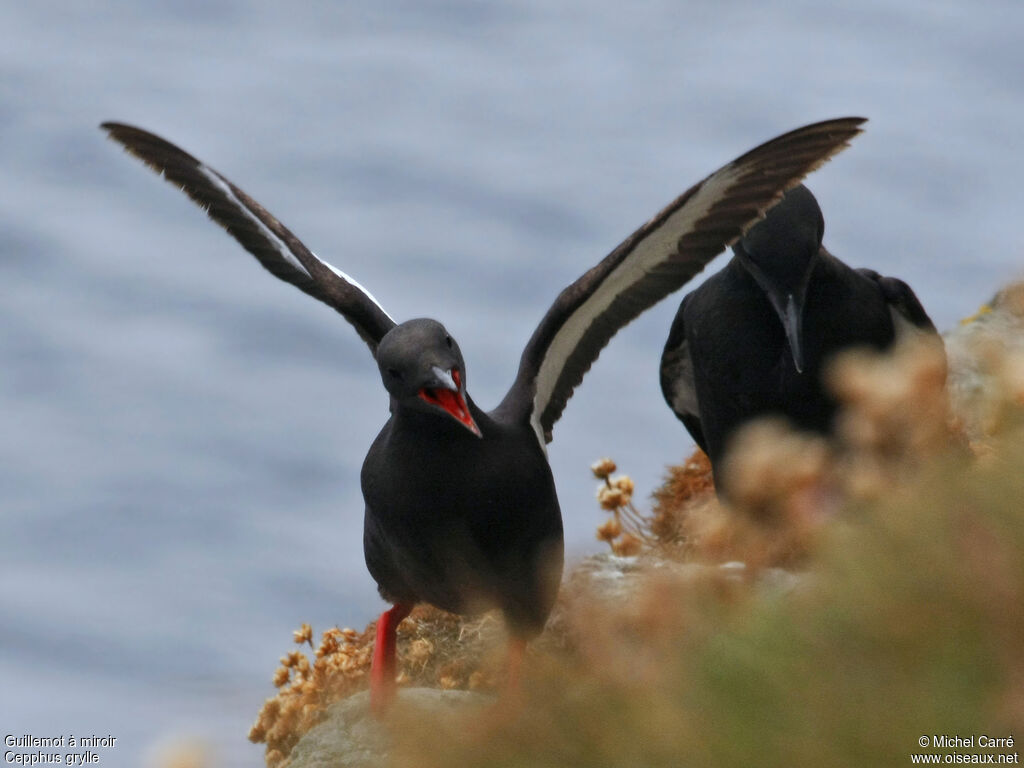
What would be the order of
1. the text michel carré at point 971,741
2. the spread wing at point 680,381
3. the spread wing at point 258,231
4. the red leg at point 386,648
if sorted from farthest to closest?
the spread wing at point 680,381 < the red leg at point 386,648 < the spread wing at point 258,231 < the text michel carré at point 971,741

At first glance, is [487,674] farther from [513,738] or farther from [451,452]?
[513,738]

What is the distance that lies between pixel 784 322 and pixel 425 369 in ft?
9.25

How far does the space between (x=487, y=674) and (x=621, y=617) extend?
3.96m

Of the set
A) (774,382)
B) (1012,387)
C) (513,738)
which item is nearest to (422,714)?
(513,738)

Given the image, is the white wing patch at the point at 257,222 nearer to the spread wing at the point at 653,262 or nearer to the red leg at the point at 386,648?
the spread wing at the point at 653,262

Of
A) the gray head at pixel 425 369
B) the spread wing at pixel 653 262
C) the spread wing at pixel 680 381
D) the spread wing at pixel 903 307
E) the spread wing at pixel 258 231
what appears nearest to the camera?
the spread wing at pixel 653 262

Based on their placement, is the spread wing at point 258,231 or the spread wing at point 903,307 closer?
the spread wing at point 258,231

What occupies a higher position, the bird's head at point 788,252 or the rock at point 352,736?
the bird's head at point 788,252

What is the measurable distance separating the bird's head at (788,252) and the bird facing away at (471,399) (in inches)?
58.7

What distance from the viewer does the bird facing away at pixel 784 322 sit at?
8.66 meters

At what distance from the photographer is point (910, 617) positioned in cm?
326

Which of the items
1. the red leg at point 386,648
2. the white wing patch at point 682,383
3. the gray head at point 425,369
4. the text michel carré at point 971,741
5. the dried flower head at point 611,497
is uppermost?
the white wing patch at point 682,383

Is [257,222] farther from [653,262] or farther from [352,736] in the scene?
[352,736]

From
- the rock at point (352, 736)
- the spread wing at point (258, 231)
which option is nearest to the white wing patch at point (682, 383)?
the spread wing at point (258, 231)
